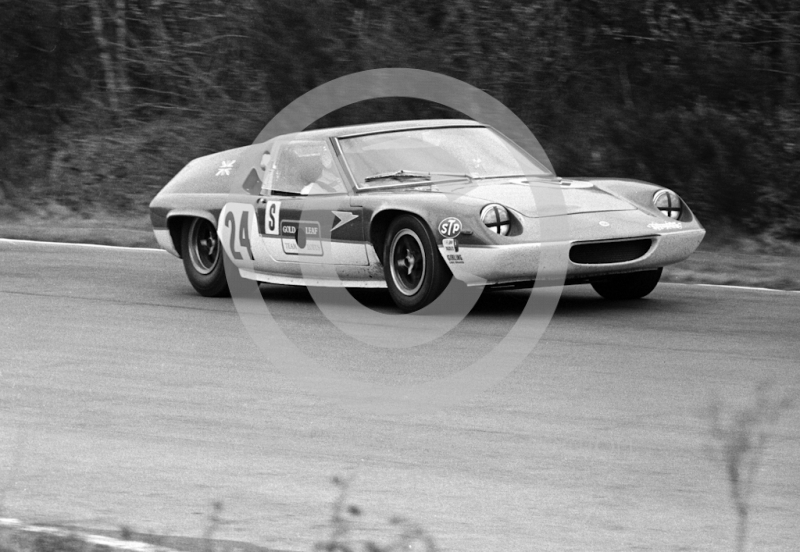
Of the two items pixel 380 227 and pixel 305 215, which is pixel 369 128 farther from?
pixel 380 227

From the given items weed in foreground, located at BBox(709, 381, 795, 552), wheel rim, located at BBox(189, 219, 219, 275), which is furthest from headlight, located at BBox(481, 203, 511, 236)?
wheel rim, located at BBox(189, 219, 219, 275)

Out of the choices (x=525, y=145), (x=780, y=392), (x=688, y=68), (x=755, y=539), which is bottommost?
(x=525, y=145)

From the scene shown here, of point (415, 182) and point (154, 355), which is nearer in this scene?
point (154, 355)

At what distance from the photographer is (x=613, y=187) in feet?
28.8

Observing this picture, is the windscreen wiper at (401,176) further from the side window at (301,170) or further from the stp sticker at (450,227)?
the stp sticker at (450,227)

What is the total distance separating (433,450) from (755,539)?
150 centimetres

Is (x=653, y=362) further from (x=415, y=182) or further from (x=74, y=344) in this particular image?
(x=74, y=344)

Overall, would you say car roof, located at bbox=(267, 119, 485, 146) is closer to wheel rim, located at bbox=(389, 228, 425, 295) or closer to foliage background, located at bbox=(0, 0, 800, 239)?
wheel rim, located at bbox=(389, 228, 425, 295)

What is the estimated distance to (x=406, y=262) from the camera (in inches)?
329

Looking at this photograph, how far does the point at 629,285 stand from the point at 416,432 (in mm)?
3799

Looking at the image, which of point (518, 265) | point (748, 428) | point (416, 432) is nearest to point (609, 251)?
point (518, 265)

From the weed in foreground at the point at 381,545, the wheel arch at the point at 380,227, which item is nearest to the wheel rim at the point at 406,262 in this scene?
the wheel arch at the point at 380,227

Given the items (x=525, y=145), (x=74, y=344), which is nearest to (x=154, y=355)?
(x=74, y=344)

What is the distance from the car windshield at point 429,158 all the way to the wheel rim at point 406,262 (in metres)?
0.52
